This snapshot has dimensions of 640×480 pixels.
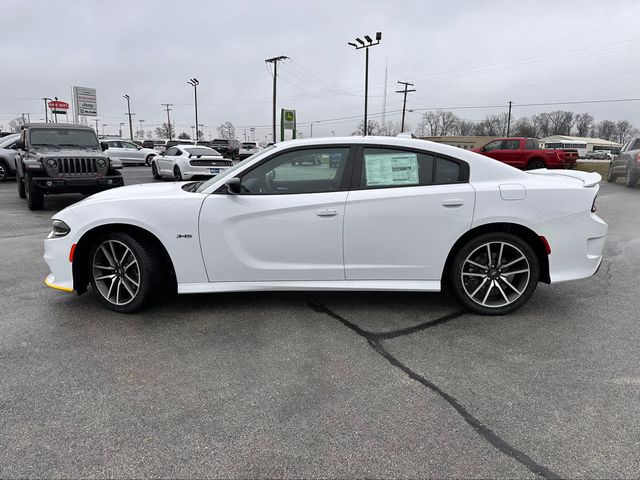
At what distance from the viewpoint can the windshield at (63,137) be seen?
10.3 meters

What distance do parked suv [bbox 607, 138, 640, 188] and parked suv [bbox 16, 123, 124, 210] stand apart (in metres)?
16.9

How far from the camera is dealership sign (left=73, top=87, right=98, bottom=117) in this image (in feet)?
199

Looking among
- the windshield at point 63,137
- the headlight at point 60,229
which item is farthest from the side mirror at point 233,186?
the windshield at point 63,137

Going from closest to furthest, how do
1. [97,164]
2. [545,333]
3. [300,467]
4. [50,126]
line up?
[300,467]
[545,333]
[97,164]
[50,126]

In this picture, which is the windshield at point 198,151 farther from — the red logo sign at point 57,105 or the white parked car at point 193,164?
the red logo sign at point 57,105

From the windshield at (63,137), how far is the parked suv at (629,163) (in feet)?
57.4

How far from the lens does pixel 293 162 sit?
3.88 m

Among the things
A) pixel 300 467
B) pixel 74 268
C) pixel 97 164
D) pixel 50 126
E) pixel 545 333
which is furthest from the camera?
pixel 50 126

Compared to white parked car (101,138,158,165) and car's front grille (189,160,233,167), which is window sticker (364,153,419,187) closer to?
car's front grille (189,160,233,167)

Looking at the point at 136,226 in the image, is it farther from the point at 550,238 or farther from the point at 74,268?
the point at 550,238

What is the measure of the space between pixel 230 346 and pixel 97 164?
812cm

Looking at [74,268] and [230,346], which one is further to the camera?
[74,268]

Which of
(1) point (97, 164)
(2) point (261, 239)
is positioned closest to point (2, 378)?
(2) point (261, 239)

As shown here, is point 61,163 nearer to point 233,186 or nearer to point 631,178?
point 233,186
